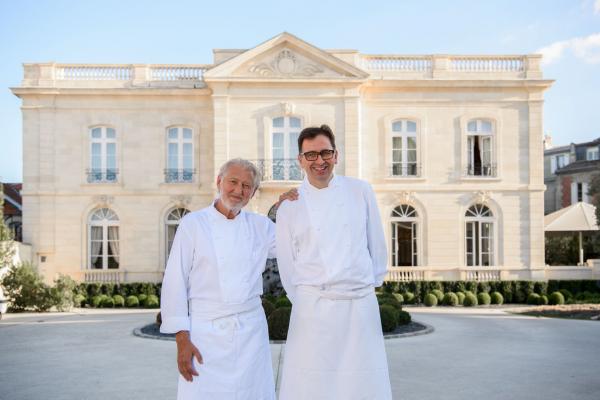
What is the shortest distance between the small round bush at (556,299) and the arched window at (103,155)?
15.2 m

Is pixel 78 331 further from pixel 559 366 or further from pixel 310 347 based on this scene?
pixel 310 347

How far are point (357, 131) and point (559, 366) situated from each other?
14.2m

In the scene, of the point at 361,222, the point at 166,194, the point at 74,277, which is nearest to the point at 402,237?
the point at 166,194

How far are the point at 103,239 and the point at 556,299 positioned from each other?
15214 millimetres

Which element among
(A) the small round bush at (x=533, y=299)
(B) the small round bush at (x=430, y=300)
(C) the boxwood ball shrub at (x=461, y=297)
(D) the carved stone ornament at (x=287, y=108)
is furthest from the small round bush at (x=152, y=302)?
(A) the small round bush at (x=533, y=299)

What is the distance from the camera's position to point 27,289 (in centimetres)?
1881

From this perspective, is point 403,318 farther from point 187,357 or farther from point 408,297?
point 187,357

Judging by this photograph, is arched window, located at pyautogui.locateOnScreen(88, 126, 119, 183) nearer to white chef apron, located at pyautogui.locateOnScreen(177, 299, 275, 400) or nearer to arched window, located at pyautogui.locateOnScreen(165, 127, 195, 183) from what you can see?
arched window, located at pyautogui.locateOnScreen(165, 127, 195, 183)

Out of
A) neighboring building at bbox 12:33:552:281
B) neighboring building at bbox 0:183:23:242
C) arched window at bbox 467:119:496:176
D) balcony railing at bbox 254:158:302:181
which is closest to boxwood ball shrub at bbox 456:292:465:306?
neighboring building at bbox 12:33:552:281

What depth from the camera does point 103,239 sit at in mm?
23156

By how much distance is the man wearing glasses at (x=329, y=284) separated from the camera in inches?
152

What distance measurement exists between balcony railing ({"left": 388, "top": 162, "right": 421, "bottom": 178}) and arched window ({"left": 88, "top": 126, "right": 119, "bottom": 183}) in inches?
384

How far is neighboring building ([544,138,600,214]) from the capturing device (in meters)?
36.7

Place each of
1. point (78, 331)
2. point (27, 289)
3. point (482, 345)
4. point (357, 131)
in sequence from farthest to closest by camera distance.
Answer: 1. point (357, 131)
2. point (27, 289)
3. point (78, 331)
4. point (482, 345)
